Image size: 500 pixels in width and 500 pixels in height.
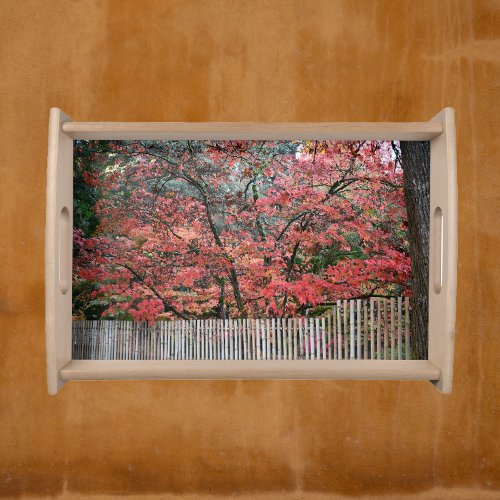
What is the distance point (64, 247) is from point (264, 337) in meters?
0.65

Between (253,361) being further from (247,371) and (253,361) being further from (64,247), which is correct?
(64,247)

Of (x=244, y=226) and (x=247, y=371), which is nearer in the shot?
(x=247, y=371)

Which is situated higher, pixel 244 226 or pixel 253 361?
pixel 244 226

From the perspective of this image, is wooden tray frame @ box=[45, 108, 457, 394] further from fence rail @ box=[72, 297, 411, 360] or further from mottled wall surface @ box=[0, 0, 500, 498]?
mottled wall surface @ box=[0, 0, 500, 498]

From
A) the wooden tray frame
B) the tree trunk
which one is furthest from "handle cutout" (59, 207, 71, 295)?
the tree trunk

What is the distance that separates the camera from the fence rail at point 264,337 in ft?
5.46
